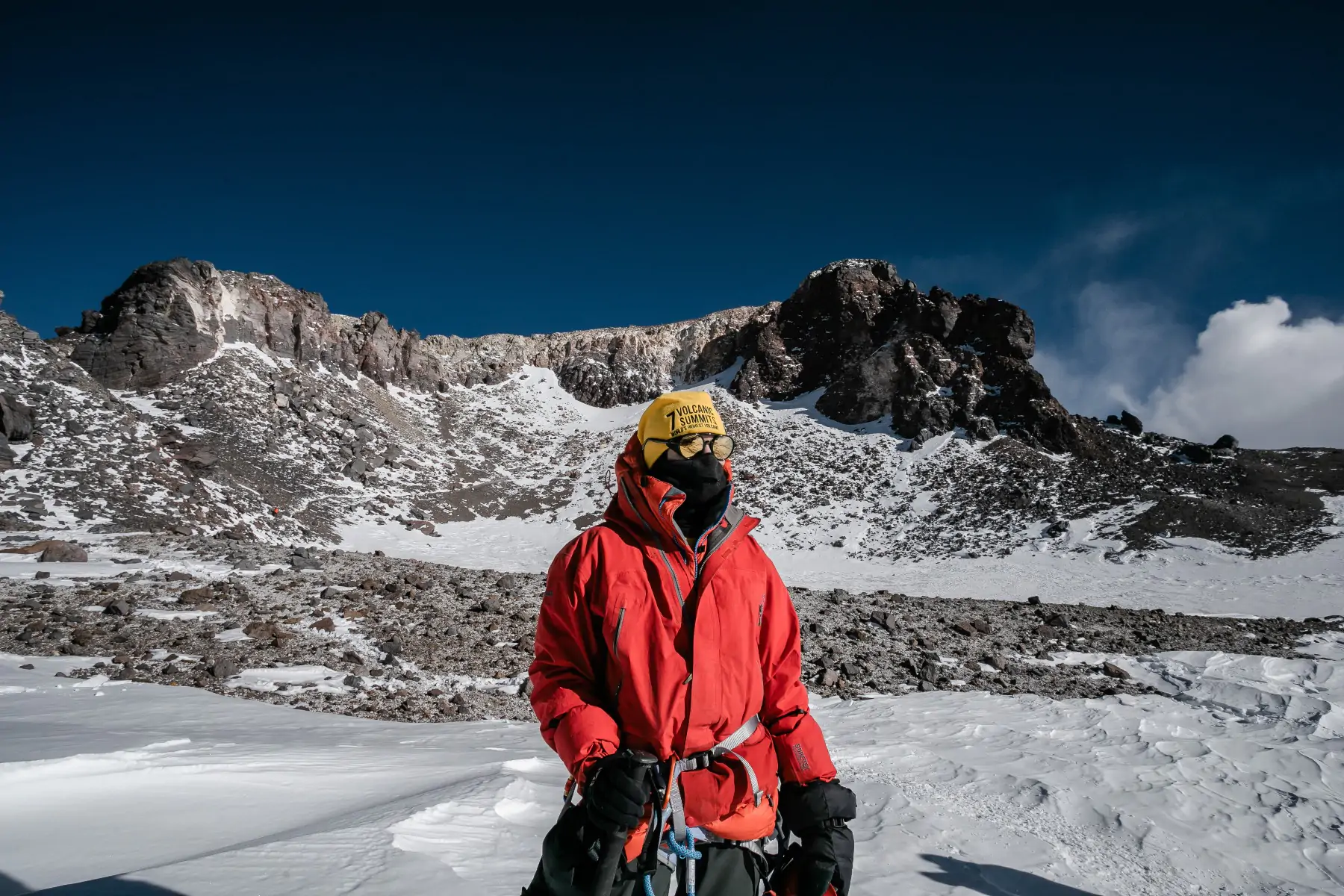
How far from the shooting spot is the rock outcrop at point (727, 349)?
124 ft

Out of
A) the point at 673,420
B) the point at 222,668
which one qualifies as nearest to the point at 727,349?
the point at 222,668

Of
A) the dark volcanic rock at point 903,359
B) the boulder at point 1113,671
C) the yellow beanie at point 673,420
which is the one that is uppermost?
the dark volcanic rock at point 903,359

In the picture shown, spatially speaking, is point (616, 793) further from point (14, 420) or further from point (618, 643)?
point (14, 420)

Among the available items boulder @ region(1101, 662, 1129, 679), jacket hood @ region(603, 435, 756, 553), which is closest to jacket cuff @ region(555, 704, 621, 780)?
jacket hood @ region(603, 435, 756, 553)

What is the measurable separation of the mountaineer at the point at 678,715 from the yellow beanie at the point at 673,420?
0.06 ft

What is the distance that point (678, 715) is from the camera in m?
2.13

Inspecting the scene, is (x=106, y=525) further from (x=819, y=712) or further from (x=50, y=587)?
(x=819, y=712)

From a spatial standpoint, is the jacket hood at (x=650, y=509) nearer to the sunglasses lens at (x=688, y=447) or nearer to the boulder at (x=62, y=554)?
the sunglasses lens at (x=688, y=447)

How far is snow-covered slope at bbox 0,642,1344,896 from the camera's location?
3232 millimetres

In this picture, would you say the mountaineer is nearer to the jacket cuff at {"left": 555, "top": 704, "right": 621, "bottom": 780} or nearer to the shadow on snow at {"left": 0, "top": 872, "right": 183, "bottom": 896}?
the jacket cuff at {"left": 555, "top": 704, "right": 621, "bottom": 780}

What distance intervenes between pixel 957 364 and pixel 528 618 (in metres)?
46.6

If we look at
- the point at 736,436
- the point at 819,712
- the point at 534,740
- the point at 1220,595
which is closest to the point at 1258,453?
the point at 1220,595

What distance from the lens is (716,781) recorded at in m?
2.12

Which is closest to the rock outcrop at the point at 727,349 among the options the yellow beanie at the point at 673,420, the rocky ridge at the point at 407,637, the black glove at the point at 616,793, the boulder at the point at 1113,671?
the rocky ridge at the point at 407,637
